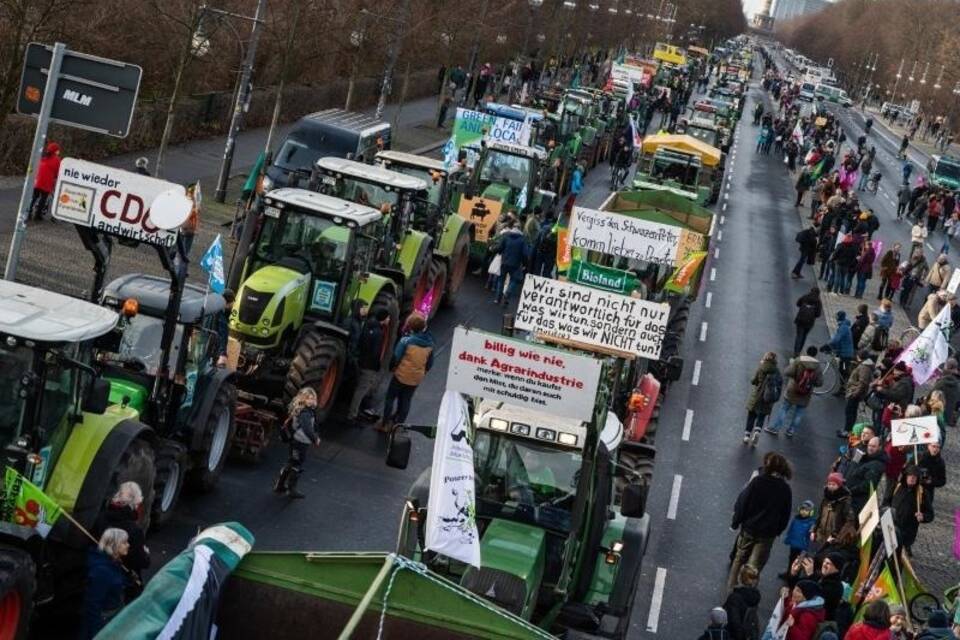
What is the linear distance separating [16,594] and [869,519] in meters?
9.21

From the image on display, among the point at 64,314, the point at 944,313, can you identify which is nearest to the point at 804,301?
the point at 944,313

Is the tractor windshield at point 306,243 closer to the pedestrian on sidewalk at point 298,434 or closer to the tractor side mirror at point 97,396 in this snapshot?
the pedestrian on sidewalk at point 298,434

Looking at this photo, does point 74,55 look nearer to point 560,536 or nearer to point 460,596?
point 560,536

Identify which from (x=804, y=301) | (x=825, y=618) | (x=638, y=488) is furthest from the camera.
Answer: (x=804, y=301)

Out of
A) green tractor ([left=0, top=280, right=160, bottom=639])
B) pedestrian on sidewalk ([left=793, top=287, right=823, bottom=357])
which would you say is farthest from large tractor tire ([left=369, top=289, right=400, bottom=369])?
pedestrian on sidewalk ([left=793, top=287, right=823, bottom=357])

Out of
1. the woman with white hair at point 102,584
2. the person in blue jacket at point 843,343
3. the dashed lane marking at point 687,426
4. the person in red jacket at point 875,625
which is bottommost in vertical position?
the dashed lane marking at point 687,426

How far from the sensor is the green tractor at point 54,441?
12.0 m

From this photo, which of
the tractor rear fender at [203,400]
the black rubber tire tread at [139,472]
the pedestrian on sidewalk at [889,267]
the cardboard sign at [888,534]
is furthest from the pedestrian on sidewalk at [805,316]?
the black rubber tire tread at [139,472]

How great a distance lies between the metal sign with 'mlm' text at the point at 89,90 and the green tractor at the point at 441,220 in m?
11.4

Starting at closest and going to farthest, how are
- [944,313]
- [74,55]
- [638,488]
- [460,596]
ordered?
[460,596] < [638,488] < [74,55] < [944,313]

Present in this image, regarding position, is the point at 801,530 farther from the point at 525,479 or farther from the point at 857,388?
the point at 857,388

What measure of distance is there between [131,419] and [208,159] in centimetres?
2691

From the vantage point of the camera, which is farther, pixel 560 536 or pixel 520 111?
pixel 520 111

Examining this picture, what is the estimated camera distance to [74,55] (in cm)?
1655
